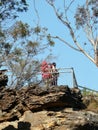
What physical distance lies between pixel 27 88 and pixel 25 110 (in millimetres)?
829

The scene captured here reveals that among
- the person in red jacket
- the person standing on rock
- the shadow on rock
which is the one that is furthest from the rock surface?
the person standing on rock

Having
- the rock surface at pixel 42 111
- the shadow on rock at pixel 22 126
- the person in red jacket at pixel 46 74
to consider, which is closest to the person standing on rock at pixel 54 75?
the person in red jacket at pixel 46 74

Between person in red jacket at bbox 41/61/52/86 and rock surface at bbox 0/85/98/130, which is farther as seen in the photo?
person in red jacket at bbox 41/61/52/86

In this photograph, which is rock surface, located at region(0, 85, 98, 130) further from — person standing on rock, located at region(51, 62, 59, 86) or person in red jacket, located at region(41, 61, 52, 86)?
person standing on rock, located at region(51, 62, 59, 86)

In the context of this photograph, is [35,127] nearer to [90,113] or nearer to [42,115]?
[42,115]

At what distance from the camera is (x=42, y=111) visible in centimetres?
1812

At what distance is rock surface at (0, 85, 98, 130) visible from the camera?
1770cm

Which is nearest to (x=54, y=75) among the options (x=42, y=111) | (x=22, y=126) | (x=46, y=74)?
(x=46, y=74)

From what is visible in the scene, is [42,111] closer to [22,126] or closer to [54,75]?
[22,126]

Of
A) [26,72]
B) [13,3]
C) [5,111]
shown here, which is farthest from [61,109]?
[26,72]

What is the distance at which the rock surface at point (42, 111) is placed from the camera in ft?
58.1

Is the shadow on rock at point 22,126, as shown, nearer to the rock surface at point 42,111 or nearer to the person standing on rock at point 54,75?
the rock surface at point 42,111

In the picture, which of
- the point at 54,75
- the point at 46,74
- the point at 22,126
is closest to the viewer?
the point at 22,126

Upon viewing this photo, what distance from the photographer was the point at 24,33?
30094 millimetres
